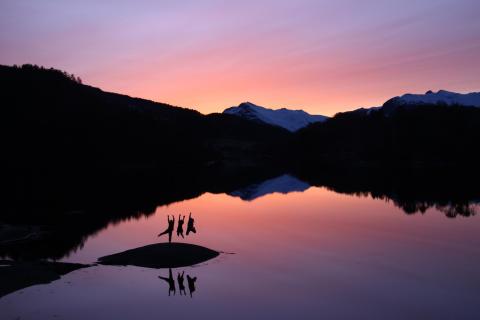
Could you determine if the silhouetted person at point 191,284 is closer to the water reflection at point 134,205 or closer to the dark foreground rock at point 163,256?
the dark foreground rock at point 163,256

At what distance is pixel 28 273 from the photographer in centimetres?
2969

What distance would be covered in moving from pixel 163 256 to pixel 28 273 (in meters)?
9.17

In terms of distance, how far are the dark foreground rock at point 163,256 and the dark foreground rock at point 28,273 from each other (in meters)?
2.80

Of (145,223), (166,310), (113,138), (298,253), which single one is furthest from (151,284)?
(113,138)

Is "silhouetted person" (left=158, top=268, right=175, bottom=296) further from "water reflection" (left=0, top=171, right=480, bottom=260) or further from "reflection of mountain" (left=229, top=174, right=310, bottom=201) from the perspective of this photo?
"reflection of mountain" (left=229, top=174, right=310, bottom=201)

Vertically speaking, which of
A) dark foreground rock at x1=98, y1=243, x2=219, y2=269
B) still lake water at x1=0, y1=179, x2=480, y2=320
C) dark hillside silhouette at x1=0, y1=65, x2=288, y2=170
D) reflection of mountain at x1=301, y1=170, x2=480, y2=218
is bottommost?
still lake water at x1=0, y1=179, x2=480, y2=320

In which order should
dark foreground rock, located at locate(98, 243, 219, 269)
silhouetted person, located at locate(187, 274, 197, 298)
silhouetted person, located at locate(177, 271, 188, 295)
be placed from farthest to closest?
dark foreground rock, located at locate(98, 243, 219, 269)
silhouetted person, located at locate(177, 271, 188, 295)
silhouetted person, located at locate(187, 274, 197, 298)

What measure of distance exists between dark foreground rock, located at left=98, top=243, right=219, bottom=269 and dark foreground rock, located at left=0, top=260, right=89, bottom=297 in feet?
9.19

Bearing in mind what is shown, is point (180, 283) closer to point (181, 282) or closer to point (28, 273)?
point (181, 282)

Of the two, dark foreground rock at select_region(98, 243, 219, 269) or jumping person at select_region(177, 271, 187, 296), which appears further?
dark foreground rock at select_region(98, 243, 219, 269)

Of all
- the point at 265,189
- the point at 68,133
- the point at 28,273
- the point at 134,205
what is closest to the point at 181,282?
the point at 28,273

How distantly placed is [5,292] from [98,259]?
9451 millimetres

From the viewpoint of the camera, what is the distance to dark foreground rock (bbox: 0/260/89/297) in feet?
91.3

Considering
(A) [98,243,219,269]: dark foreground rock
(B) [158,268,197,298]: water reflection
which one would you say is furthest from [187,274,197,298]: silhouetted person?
(A) [98,243,219,269]: dark foreground rock
